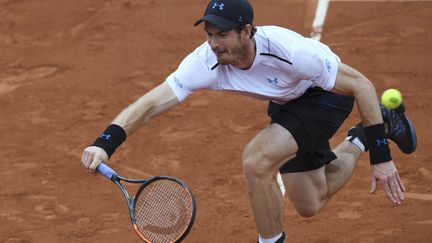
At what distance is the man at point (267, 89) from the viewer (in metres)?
6.26

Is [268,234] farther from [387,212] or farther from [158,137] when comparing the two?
[158,137]

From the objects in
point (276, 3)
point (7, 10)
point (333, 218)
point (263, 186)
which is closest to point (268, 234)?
point (263, 186)

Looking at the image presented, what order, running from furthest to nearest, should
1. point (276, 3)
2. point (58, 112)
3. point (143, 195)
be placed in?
point (276, 3), point (58, 112), point (143, 195)

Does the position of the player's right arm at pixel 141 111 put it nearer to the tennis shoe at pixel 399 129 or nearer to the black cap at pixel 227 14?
the black cap at pixel 227 14

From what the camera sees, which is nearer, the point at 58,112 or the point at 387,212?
the point at 387,212

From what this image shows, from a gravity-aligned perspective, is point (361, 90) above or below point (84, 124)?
above

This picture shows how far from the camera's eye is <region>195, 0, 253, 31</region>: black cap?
6145mm

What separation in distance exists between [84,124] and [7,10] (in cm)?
364

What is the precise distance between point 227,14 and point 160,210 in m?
1.43

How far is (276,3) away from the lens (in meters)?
12.7

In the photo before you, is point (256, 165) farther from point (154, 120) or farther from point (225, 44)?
point (154, 120)

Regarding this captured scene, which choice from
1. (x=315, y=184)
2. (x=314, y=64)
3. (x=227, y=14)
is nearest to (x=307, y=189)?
(x=315, y=184)

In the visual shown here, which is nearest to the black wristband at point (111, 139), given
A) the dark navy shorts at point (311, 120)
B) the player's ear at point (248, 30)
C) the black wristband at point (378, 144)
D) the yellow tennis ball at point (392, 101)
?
the player's ear at point (248, 30)

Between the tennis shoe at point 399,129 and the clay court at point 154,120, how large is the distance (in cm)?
57
